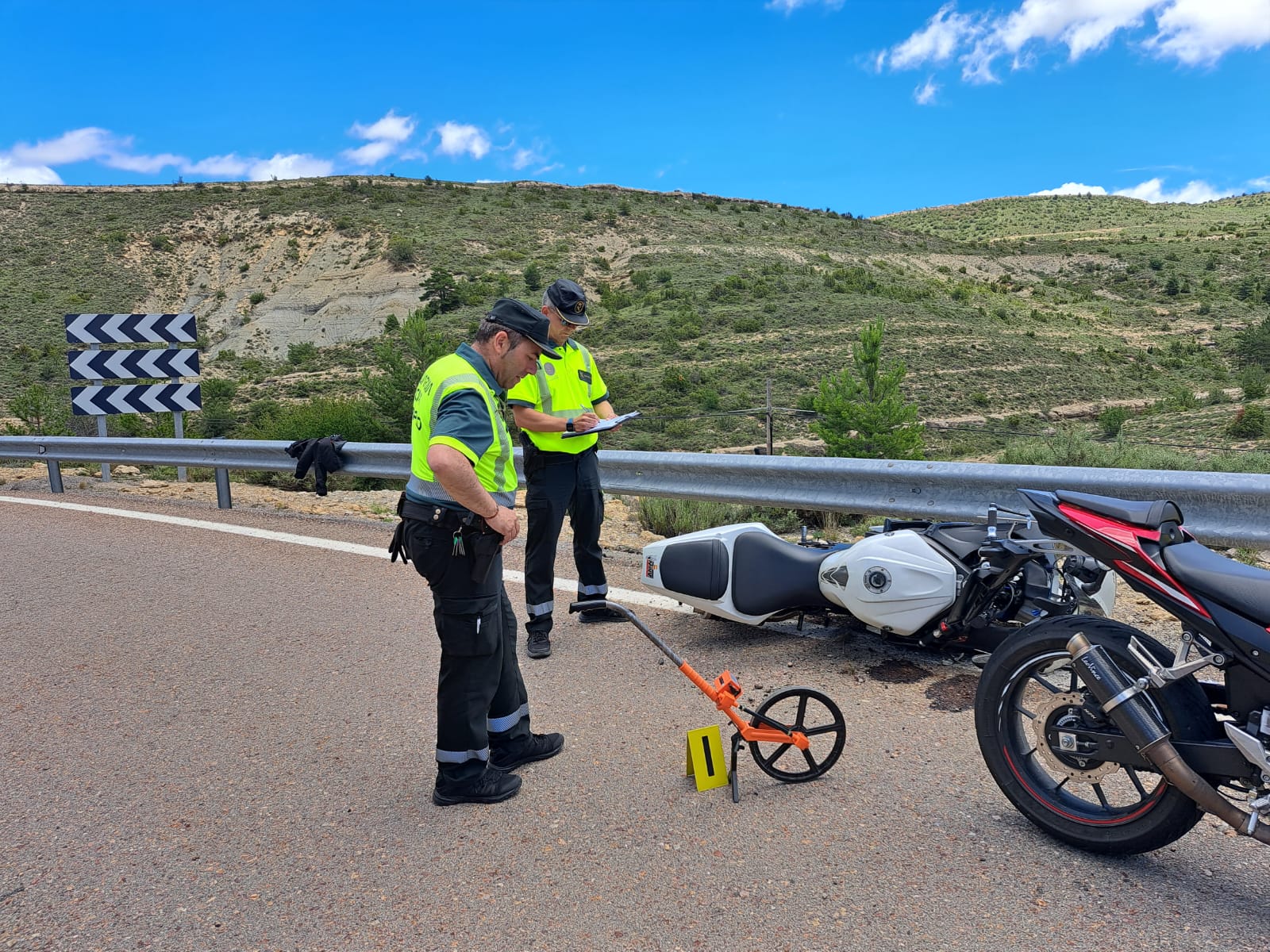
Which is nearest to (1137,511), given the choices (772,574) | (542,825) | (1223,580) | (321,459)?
(1223,580)

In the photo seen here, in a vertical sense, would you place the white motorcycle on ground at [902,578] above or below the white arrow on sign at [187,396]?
below

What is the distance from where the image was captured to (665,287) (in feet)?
160

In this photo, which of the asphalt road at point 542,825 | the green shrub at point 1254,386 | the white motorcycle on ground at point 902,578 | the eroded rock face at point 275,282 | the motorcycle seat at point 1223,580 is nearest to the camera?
the motorcycle seat at point 1223,580

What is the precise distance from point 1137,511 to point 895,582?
4.88 ft

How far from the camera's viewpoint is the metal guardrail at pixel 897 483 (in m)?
4.48

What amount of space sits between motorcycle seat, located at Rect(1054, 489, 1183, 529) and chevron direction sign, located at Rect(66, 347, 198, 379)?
38.6ft

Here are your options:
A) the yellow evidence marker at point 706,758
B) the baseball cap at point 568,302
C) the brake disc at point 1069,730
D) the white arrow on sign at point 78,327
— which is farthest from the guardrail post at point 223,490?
the brake disc at point 1069,730

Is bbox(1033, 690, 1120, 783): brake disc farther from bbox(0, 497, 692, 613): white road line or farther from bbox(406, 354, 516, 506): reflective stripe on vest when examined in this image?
bbox(0, 497, 692, 613): white road line

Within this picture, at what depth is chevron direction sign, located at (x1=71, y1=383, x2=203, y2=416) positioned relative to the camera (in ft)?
40.5

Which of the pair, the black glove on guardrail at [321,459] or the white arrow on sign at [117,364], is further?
the white arrow on sign at [117,364]

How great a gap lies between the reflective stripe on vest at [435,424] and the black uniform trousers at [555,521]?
1.67m

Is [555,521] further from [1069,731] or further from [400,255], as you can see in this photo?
[400,255]

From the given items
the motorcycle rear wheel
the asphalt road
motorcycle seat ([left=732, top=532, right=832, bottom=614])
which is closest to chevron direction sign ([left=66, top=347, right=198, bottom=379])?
the asphalt road

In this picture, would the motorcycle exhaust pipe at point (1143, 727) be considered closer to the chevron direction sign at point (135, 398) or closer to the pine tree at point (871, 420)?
the chevron direction sign at point (135, 398)
